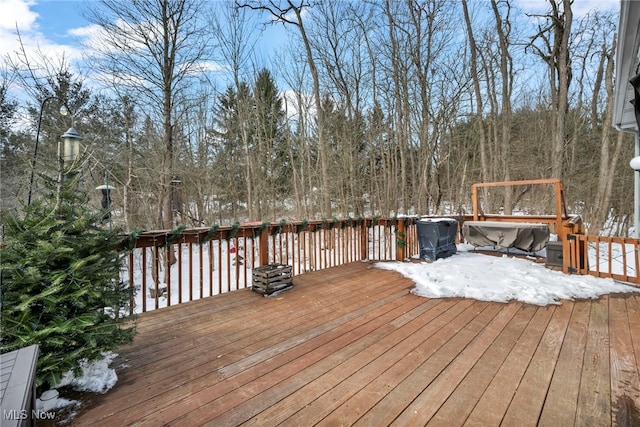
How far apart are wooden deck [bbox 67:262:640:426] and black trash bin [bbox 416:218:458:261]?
2.21 m

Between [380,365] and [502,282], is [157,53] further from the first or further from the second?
[502,282]

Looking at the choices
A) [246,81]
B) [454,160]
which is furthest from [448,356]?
[454,160]

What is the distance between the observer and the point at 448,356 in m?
2.13

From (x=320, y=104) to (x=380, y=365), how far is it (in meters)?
8.38

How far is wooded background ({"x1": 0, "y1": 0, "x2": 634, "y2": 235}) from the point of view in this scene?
25.3ft

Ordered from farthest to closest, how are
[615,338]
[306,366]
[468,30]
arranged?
[468,30] → [615,338] → [306,366]

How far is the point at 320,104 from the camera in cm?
911

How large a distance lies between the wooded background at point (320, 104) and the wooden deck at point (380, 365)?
6216 millimetres

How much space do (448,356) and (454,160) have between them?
13.0m

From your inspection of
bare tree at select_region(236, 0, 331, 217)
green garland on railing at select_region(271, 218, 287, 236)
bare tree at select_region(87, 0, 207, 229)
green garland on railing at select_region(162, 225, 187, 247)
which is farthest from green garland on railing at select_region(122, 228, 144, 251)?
bare tree at select_region(236, 0, 331, 217)

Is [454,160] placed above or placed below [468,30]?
below

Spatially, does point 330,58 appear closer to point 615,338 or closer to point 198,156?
point 198,156

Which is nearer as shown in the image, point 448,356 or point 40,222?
point 40,222

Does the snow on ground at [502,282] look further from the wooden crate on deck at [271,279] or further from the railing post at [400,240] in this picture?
the wooden crate on deck at [271,279]
